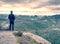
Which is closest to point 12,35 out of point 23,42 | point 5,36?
point 5,36

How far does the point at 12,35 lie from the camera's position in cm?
5003

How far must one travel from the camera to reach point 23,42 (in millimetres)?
45719

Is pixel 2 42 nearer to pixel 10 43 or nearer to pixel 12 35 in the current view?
pixel 10 43

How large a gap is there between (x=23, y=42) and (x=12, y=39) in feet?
7.06

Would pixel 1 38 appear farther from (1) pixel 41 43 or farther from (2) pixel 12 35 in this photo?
(1) pixel 41 43

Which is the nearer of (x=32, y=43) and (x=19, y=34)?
(x=32, y=43)

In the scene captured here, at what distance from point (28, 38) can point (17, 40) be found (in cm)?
440

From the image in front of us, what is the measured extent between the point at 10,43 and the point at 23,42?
2.23 metres

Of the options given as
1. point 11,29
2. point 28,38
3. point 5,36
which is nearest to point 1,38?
point 5,36

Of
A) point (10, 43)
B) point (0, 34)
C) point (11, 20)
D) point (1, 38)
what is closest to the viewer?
point (10, 43)

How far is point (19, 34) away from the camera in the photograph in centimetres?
5156

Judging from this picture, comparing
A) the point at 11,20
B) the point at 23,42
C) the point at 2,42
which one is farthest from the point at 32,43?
the point at 11,20

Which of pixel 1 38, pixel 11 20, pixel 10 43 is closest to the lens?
pixel 10 43

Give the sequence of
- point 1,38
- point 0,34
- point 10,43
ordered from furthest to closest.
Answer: point 0,34
point 1,38
point 10,43
